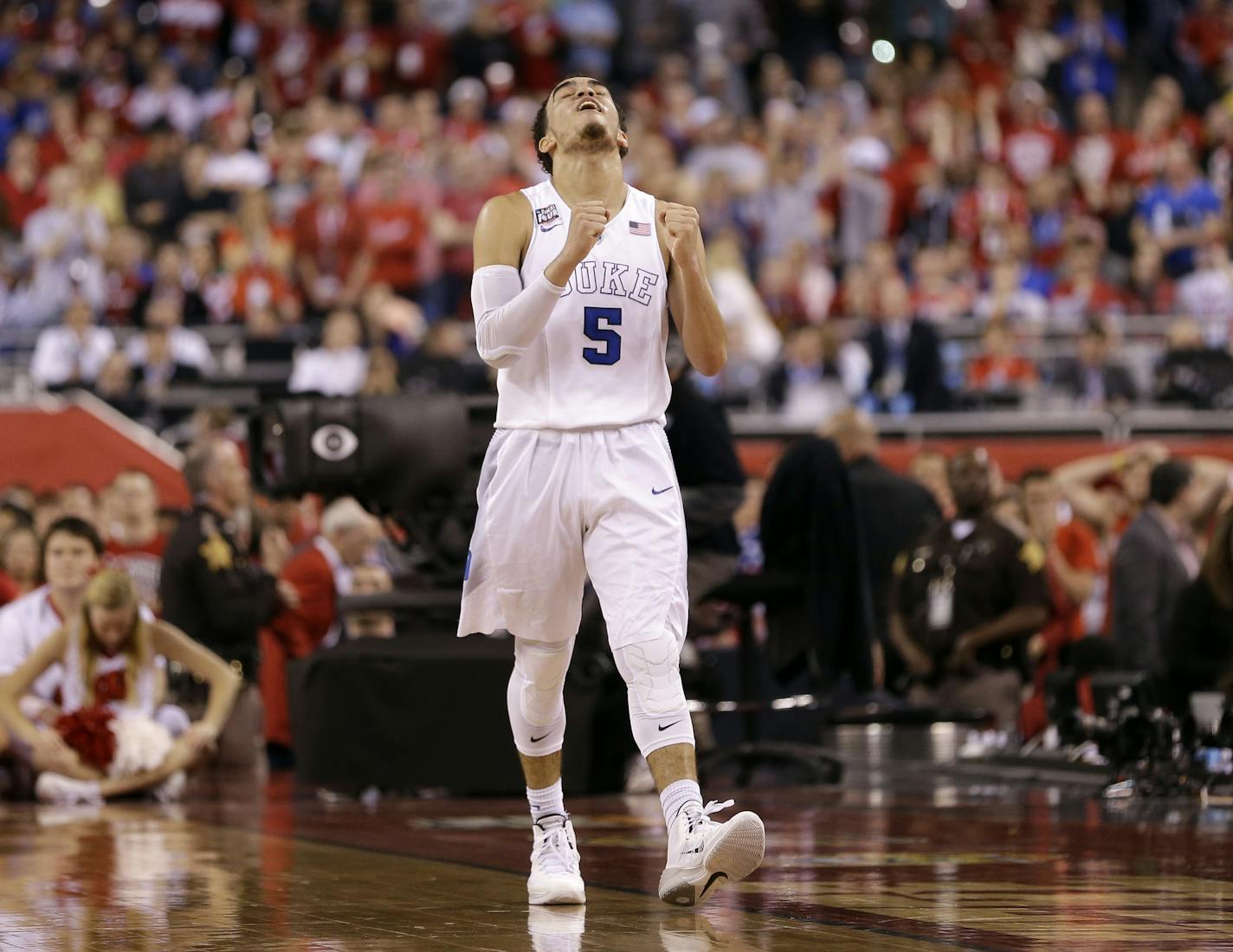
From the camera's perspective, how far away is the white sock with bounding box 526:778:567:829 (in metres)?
6.26

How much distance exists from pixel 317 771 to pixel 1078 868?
15.7ft

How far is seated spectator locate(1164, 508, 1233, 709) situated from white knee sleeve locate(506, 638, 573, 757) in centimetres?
447

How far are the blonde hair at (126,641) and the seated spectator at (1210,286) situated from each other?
36.6ft

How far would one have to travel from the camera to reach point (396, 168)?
19844 mm

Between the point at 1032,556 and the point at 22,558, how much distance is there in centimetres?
556

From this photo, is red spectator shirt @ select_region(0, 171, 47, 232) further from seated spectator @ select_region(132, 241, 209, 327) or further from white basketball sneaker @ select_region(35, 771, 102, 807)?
white basketball sneaker @ select_region(35, 771, 102, 807)

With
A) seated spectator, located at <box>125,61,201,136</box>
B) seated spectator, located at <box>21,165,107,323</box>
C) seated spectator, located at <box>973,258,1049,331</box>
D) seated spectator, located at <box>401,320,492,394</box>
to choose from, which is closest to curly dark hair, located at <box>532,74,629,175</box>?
seated spectator, located at <box>401,320,492,394</box>

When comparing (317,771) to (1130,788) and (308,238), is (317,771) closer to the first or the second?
(1130,788)

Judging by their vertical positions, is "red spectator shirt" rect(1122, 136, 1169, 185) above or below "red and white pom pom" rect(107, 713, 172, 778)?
above

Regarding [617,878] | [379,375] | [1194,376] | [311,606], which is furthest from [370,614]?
[1194,376]

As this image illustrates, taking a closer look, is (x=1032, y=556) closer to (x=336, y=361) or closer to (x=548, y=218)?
(x=548, y=218)

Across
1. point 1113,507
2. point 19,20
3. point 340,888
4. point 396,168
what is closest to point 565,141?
point 340,888

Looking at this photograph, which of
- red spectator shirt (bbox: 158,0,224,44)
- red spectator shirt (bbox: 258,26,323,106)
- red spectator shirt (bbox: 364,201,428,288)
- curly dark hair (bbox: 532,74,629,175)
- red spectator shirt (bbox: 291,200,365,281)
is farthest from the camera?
red spectator shirt (bbox: 158,0,224,44)

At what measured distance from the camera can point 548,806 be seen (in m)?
6.30
